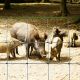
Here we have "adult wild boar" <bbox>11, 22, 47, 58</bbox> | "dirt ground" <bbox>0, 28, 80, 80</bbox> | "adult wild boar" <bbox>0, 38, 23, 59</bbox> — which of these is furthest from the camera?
"adult wild boar" <bbox>11, 22, 47, 58</bbox>

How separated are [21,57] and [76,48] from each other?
5.11ft

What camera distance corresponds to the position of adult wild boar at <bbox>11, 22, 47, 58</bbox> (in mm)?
7234

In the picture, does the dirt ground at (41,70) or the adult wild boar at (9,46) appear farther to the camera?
the adult wild boar at (9,46)

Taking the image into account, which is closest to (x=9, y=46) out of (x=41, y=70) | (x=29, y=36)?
(x=29, y=36)

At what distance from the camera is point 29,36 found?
7.46 m

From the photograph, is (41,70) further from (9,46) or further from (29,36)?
(29,36)

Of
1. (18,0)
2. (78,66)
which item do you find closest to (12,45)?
(78,66)

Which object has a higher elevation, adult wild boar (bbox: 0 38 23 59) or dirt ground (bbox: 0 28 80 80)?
adult wild boar (bbox: 0 38 23 59)

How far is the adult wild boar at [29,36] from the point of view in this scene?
7234 millimetres

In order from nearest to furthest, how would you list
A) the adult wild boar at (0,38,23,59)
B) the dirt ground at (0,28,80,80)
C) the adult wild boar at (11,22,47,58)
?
1. the dirt ground at (0,28,80,80)
2. the adult wild boar at (0,38,23,59)
3. the adult wild boar at (11,22,47,58)

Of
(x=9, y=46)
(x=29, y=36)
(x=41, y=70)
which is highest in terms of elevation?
(x=29, y=36)

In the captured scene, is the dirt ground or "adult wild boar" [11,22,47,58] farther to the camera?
"adult wild boar" [11,22,47,58]

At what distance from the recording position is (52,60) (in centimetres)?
707

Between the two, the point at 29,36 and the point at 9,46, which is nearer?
the point at 9,46
